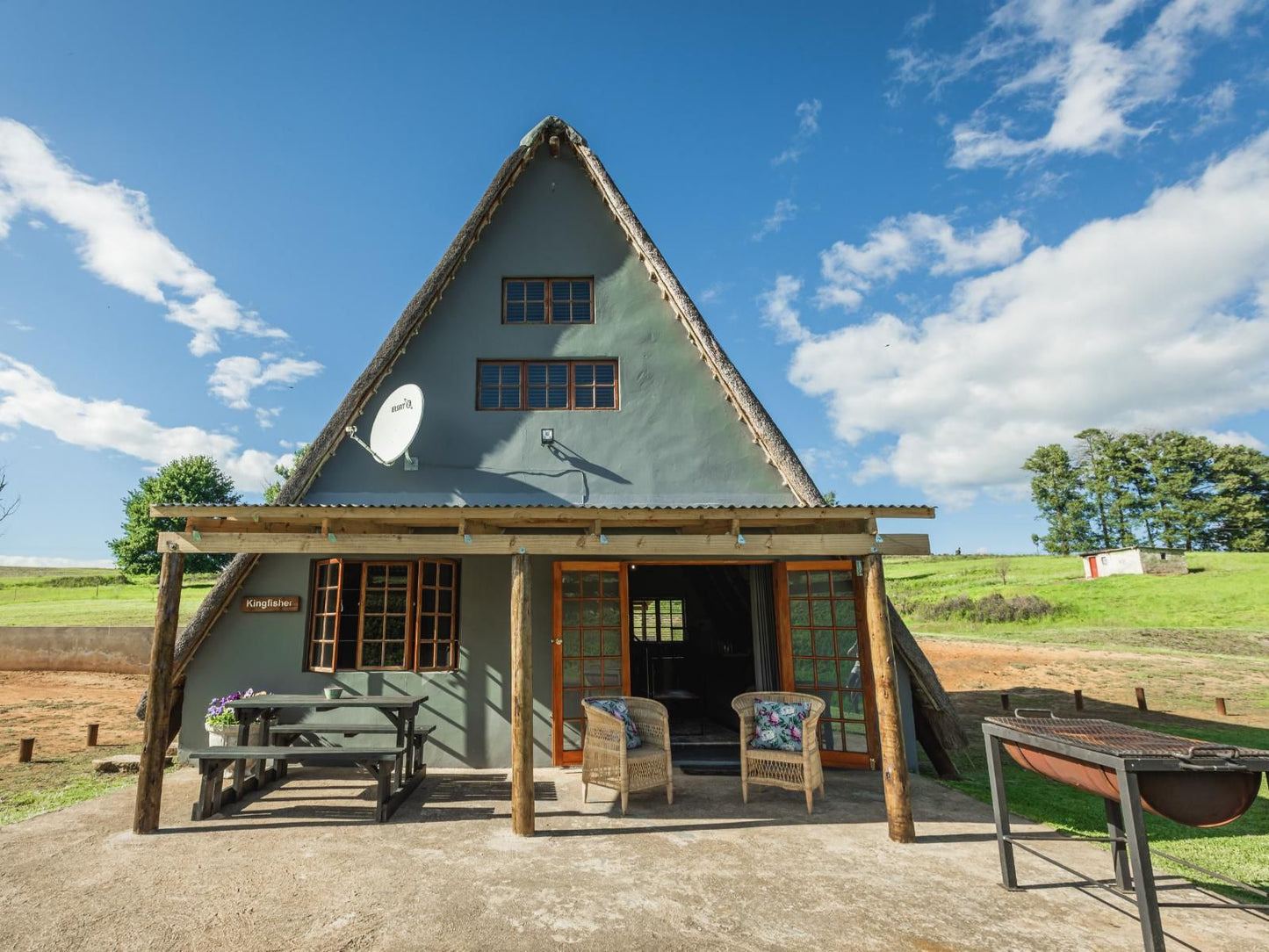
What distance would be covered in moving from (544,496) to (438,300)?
10.4 feet

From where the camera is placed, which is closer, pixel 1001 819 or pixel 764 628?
pixel 1001 819

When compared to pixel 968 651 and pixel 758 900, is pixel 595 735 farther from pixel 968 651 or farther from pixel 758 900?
pixel 968 651

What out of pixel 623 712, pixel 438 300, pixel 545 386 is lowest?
pixel 623 712

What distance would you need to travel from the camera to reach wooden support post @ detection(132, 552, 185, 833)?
503 cm

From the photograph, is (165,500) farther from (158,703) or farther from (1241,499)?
(1241,499)

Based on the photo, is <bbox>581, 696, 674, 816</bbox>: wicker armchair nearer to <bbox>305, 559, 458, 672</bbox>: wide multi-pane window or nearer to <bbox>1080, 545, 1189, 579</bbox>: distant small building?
<bbox>305, 559, 458, 672</bbox>: wide multi-pane window

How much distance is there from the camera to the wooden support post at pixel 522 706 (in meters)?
4.98

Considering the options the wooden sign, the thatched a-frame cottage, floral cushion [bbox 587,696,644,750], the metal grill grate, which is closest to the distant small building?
the thatched a-frame cottage

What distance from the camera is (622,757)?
554cm

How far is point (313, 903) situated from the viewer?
379 cm

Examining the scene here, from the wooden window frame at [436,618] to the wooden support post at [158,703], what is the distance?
249 cm

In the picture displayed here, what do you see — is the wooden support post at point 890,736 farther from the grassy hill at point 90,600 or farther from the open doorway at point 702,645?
the grassy hill at point 90,600

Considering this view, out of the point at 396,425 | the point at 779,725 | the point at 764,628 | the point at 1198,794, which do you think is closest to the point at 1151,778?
the point at 1198,794

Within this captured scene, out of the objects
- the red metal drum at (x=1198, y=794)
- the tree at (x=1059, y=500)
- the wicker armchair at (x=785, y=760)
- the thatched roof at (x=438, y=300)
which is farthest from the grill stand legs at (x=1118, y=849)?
the tree at (x=1059, y=500)
